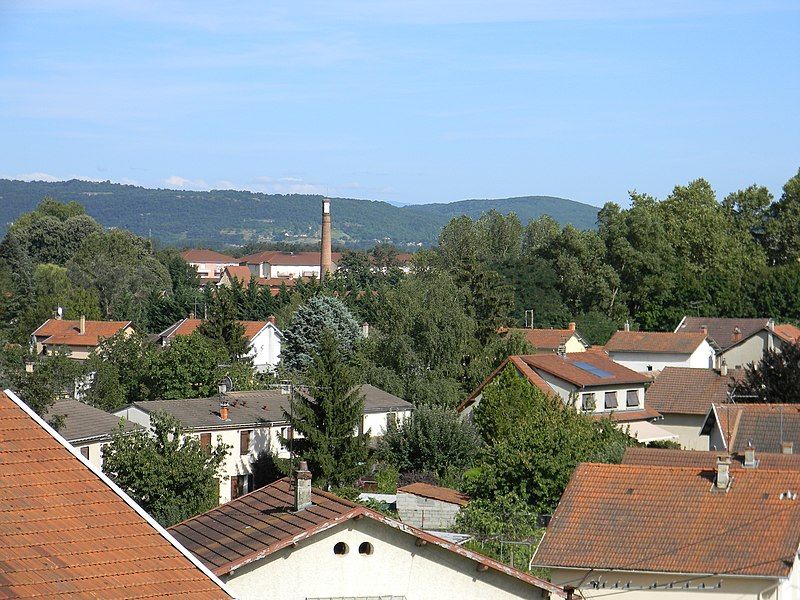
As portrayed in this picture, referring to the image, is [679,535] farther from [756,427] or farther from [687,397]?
[687,397]

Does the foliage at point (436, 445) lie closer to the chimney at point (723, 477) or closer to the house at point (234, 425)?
the house at point (234, 425)

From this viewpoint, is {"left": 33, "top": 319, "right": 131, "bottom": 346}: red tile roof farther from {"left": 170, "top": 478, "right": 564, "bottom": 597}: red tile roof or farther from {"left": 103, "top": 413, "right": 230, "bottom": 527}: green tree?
{"left": 170, "top": 478, "right": 564, "bottom": 597}: red tile roof

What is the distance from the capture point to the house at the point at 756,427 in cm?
3288

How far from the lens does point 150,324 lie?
85438 millimetres

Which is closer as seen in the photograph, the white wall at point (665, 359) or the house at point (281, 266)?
the white wall at point (665, 359)

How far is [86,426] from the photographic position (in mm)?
37625

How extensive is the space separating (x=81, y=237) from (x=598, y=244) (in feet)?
184

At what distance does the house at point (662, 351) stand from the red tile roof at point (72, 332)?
2773 centimetres

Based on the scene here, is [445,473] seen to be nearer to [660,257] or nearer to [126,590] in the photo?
[126,590]

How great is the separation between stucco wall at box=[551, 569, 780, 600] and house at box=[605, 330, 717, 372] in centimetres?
4428

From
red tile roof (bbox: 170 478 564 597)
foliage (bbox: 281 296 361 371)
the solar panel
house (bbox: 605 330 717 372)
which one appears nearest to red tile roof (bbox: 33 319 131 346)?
foliage (bbox: 281 296 361 371)

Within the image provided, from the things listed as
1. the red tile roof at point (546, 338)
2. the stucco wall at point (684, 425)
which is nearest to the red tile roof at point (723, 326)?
the red tile roof at point (546, 338)

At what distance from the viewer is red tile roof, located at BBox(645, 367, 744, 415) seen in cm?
4744

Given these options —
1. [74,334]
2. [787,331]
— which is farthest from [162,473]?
[787,331]
